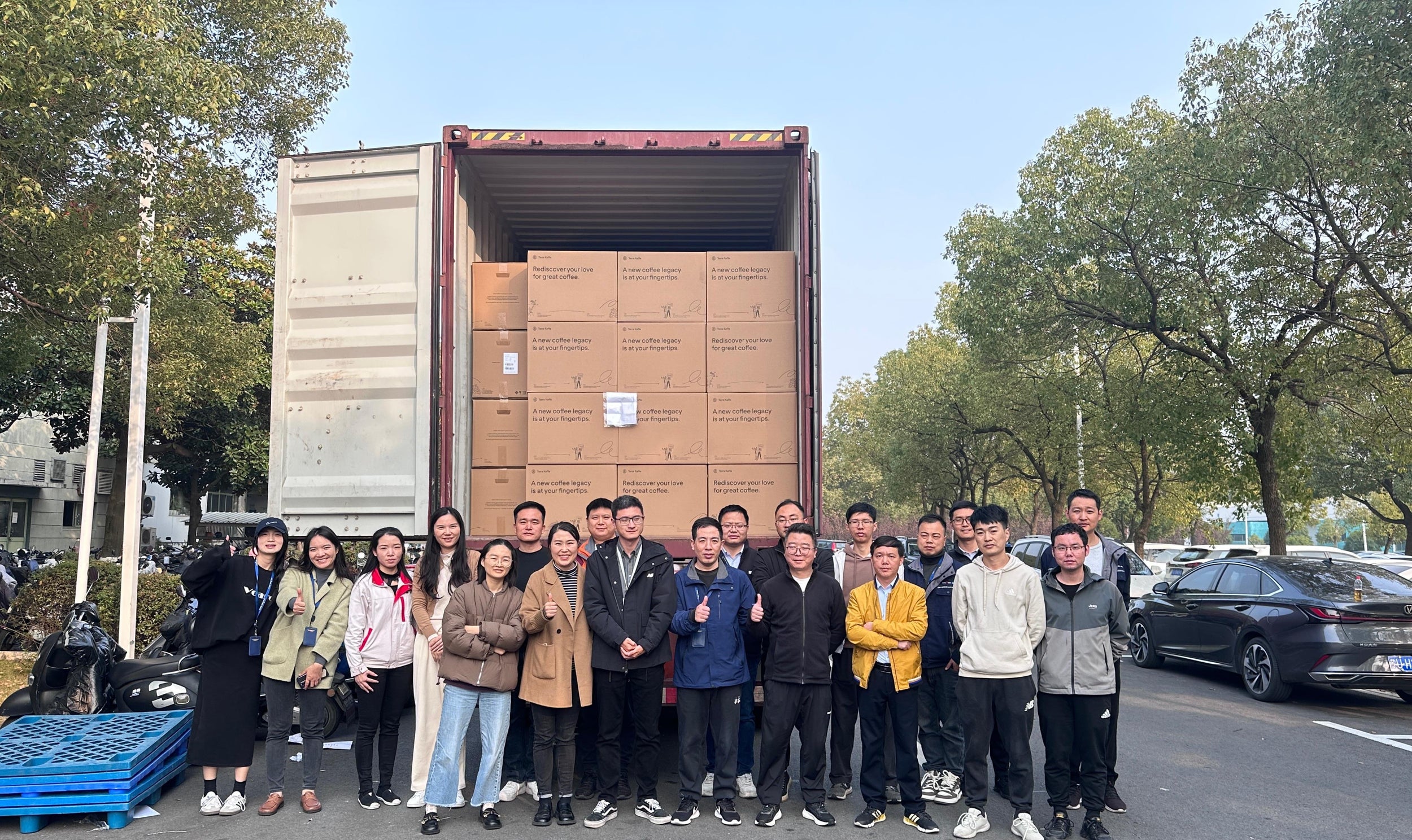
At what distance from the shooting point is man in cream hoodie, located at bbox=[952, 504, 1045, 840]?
504 centimetres

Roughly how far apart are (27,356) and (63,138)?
5.16 metres

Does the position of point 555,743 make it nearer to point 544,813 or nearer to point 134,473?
point 544,813

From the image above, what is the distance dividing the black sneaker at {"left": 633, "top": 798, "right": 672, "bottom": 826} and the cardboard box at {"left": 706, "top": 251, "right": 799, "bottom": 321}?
2960 mm

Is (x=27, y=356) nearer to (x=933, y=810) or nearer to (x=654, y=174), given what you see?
(x=654, y=174)

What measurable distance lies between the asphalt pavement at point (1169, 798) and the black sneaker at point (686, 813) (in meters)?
0.06

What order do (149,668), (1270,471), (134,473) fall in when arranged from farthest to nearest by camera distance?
1. (1270,471)
2. (134,473)
3. (149,668)

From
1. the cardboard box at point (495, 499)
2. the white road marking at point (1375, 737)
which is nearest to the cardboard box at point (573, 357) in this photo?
the cardboard box at point (495, 499)

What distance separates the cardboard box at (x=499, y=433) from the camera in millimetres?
6484

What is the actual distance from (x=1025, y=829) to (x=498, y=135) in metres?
5.02

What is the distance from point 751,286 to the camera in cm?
650

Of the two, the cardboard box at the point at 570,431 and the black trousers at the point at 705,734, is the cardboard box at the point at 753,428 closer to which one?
the cardboard box at the point at 570,431

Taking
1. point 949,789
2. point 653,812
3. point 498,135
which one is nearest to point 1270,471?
point 949,789

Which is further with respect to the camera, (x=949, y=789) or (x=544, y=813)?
(x=949, y=789)

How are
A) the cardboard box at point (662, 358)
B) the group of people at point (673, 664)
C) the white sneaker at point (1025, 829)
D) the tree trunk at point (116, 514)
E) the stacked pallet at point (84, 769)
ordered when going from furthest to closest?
the tree trunk at point (116, 514) < the cardboard box at point (662, 358) < the group of people at point (673, 664) < the stacked pallet at point (84, 769) < the white sneaker at point (1025, 829)
